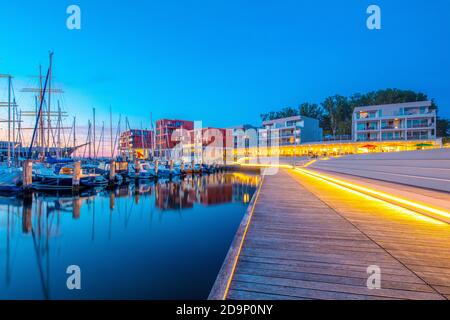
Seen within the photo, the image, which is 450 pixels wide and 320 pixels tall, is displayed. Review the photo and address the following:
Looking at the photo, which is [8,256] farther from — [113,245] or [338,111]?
[338,111]

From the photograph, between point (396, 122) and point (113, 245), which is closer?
point (113, 245)

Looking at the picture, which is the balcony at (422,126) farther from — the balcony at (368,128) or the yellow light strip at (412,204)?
the yellow light strip at (412,204)

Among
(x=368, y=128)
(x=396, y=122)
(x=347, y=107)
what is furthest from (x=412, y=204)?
(x=347, y=107)

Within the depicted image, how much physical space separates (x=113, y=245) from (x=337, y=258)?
9.18 m

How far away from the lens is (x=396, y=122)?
4919 cm

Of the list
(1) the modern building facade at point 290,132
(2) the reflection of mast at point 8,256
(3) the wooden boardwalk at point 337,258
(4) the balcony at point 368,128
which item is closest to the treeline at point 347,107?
(1) the modern building facade at point 290,132

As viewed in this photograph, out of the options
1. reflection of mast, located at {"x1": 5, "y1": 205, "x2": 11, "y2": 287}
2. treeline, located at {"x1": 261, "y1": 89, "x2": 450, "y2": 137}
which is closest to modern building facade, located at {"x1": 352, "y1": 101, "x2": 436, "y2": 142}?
treeline, located at {"x1": 261, "y1": 89, "x2": 450, "y2": 137}

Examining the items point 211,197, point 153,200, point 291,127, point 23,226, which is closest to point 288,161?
point 291,127

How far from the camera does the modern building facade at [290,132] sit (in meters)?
64.6

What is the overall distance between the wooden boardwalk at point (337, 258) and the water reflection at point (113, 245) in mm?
2882

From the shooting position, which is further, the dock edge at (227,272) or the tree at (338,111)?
the tree at (338,111)

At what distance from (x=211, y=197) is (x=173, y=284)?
15868 mm

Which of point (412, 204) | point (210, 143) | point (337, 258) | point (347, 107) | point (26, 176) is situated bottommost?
point (337, 258)

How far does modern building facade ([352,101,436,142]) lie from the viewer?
4638cm
